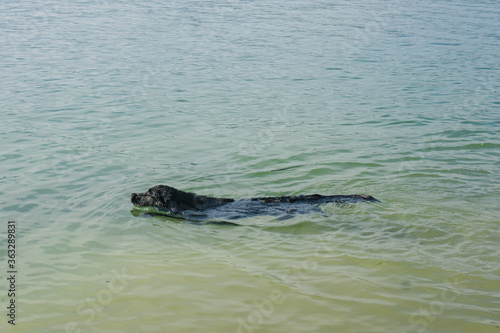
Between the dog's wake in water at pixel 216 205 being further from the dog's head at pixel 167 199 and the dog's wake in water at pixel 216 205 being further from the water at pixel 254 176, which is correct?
the water at pixel 254 176

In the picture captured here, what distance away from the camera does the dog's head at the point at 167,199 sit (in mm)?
7457

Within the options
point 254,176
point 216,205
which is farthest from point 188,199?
point 254,176

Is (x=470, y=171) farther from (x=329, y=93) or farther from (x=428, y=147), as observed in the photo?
(x=329, y=93)

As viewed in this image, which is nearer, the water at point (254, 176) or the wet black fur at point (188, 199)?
the water at point (254, 176)

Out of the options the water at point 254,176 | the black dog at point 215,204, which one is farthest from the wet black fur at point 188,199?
the water at point 254,176

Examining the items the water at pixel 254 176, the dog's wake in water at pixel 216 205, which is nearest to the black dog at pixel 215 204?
the dog's wake in water at pixel 216 205

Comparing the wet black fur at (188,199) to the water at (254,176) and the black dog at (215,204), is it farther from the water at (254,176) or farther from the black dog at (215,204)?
the water at (254,176)

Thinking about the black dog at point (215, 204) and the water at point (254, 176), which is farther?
the black dog at point (215, 204)

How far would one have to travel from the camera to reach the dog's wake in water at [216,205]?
7438 millimetres

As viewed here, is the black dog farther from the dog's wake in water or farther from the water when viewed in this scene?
the water

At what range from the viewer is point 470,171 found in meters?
9.68

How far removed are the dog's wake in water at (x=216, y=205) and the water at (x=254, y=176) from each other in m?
0.22

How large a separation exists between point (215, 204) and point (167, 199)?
69 centimetres

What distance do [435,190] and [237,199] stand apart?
10.7 feet
